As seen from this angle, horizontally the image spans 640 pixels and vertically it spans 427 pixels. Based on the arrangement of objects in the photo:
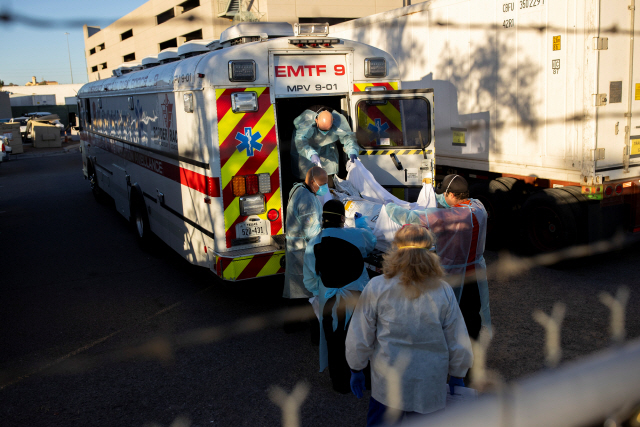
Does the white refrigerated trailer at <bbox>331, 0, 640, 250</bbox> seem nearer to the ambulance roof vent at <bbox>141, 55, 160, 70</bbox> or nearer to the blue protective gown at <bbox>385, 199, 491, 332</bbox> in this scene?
the blue protective gown at <bbox>385, 199, 491, 332</bbox>

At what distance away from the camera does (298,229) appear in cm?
527

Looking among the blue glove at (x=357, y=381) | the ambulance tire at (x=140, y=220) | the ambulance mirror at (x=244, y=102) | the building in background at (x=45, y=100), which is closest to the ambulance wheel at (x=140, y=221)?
the ambulance tire at (x=140, y=220)

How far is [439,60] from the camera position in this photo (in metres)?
9.30

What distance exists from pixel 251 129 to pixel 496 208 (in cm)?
432

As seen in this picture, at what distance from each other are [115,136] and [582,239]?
7.64 metres

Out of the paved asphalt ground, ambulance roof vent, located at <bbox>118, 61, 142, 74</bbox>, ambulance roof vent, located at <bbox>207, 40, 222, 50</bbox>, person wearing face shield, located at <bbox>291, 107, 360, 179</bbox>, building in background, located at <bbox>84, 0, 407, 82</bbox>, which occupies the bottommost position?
the paved asphalt ground

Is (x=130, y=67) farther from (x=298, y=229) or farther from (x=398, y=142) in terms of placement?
(x=298, y=229)

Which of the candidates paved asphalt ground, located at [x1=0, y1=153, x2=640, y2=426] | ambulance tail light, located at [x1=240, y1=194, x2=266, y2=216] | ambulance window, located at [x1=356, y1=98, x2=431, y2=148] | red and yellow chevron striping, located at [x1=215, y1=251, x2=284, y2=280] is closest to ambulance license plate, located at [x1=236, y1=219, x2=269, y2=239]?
ambulance tail light, located at [x1=240, y1=194, x2=266, y2=216]

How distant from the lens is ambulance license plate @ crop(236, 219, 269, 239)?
229 inches

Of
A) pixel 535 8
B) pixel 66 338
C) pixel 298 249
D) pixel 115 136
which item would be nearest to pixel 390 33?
pixel 535 8

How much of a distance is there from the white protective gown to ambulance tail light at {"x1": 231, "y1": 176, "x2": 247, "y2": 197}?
3.11 m

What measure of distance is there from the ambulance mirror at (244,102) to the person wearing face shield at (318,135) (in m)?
1.01

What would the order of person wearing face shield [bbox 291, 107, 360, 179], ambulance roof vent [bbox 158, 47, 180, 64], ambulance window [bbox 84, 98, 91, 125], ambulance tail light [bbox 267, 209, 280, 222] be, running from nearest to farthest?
1. ambulance tail light [bbox 267, 209, 280, 222]
2. person wearing face shield [bbox 291, 107, 360, 179]
3. ambulance roof vent [bbox 158, 47, 180, 64]
4. ambulance window [bbox 84, 98, 91, 125]

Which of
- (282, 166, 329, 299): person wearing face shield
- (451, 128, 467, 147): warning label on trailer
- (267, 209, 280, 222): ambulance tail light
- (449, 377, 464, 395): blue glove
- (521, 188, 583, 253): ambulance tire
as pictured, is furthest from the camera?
(451, 128, 467, 147): warning label on trailer
